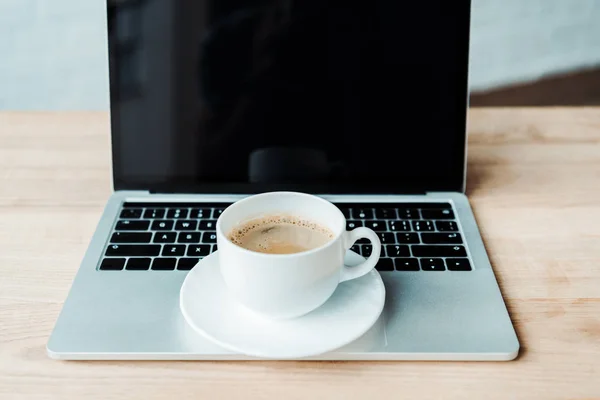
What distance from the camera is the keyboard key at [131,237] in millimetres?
716

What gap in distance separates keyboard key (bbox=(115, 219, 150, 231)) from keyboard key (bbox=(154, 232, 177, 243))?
2 centimetres

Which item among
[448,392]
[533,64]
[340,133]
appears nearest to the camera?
[448,392]

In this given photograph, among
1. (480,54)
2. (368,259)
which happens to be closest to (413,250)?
(368,259)

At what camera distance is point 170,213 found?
2.50ft

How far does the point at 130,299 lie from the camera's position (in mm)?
625

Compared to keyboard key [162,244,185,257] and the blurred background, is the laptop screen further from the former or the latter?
the blurred background

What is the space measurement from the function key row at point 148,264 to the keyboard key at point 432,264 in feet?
0.71

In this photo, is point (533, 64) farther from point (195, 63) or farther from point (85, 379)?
point (85, 379)

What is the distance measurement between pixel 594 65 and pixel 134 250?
1.82m

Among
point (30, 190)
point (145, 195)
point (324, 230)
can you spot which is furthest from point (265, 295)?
point (30, 190)

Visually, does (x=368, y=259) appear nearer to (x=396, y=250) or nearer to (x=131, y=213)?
(x=396, y=250)

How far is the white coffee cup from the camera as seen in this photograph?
1.77 ft

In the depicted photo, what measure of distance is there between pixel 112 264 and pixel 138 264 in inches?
1.0

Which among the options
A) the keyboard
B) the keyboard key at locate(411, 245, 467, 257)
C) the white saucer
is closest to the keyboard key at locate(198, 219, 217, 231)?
the keyboard
